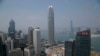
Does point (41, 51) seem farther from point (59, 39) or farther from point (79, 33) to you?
point (79, 33)

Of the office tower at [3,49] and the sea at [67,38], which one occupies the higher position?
the sea at [67,38]

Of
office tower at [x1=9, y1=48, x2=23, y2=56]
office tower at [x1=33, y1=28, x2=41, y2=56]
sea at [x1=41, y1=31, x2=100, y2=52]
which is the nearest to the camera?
sea at [x1=41, y1=31, x2=100, y2=52]

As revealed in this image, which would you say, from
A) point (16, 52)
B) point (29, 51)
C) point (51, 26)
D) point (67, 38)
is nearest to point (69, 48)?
point (67, 38)

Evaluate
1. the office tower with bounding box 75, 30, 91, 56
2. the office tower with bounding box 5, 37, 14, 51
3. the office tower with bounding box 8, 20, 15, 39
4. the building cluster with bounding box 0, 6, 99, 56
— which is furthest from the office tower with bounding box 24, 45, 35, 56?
the office tower with bounding box 75, 30, 91, 56

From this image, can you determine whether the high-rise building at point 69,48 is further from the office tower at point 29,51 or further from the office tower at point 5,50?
the office tower at point 5,50

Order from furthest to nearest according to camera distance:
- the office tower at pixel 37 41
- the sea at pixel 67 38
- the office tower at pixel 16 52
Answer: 1. the office tower at pixel 37 41
2. the office tower at pixel 16 52
3. the sea at pixel 67 38

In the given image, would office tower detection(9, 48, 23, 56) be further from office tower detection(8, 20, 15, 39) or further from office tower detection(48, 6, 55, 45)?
office tower detection(48, 6, 55, 45)

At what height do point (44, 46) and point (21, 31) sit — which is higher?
point (21, 31)

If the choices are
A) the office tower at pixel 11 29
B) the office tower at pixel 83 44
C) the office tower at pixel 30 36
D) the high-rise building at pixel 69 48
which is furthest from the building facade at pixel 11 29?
the office tower at pixel 83 44

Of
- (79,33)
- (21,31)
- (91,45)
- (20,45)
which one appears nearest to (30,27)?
(21,31)
